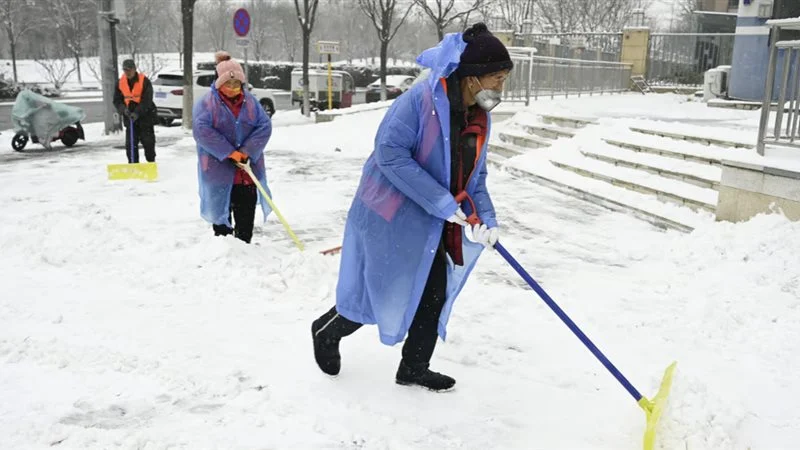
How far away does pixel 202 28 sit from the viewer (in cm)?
7506

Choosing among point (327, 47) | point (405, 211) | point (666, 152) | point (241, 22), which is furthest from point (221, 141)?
point (327, 47)

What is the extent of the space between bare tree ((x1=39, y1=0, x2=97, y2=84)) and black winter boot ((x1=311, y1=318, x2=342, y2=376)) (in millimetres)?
44192

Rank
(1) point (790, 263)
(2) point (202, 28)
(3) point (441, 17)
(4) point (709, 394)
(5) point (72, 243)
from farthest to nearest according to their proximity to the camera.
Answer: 1. (2) point (202, 28)
2. (3) point (441, 17)
3. (5) point (72, 243)
4. (1) point (790, 263)
5. (4) point (709, 394)

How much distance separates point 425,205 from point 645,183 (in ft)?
19.3

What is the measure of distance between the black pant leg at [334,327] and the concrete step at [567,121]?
320 inches

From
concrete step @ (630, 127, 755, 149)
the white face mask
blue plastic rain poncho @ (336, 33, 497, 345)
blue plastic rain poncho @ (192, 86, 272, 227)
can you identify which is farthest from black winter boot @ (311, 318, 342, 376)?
concrete step @ (630, 127, 755, 149)

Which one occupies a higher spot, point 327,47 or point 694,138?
point 327,47

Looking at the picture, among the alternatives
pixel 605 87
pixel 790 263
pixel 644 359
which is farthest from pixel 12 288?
pixel 605 87

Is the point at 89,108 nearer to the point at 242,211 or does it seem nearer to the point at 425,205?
the point at 242,211

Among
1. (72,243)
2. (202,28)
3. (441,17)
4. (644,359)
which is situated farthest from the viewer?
(202,28)

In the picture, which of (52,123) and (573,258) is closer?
(573,258)

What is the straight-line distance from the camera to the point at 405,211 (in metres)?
2.94

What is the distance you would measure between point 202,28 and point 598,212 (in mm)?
75338

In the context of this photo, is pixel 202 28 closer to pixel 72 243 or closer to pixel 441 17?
pixel 441 17
